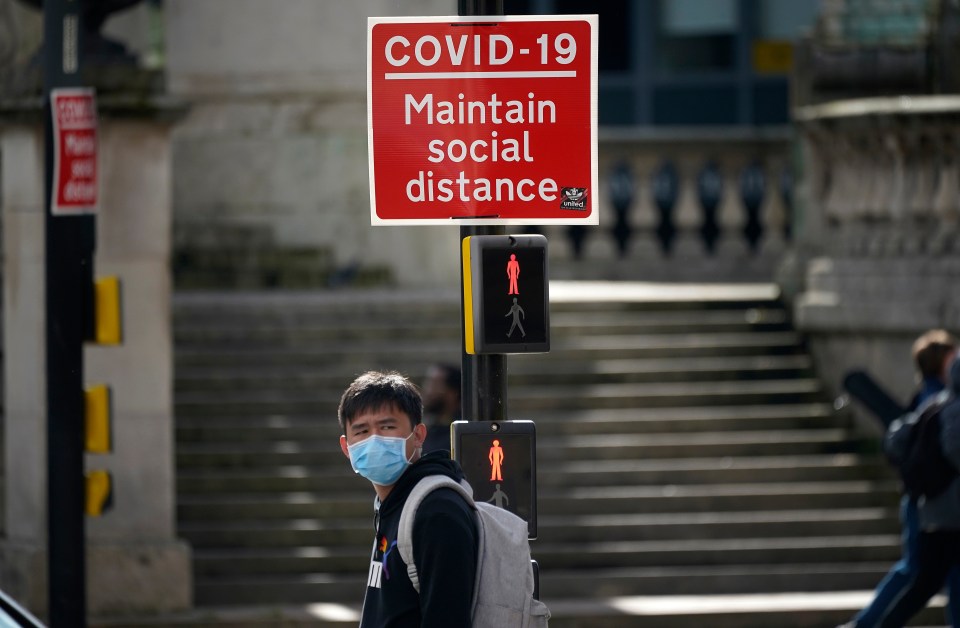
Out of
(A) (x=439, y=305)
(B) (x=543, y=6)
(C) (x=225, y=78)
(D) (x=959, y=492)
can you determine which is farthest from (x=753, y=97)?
(D) (x=959, y=492)

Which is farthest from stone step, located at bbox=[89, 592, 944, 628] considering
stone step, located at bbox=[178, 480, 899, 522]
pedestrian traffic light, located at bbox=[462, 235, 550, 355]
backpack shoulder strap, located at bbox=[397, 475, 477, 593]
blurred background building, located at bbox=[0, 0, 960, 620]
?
backpack shoulder strap, located at bbox=[397, 475, 477, 593]

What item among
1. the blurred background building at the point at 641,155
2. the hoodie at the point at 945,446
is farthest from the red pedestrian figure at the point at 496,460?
the blurred background building at the point at 641,155

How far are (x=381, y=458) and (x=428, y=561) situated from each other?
0.33 m

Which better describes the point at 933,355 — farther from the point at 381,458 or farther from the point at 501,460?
the point at 381,458

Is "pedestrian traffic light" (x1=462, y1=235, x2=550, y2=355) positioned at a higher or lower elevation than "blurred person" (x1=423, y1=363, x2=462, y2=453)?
higher

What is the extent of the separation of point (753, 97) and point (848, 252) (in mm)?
8808

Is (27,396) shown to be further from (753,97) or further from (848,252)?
(753,97)

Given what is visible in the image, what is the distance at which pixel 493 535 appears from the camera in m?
A: 4.66

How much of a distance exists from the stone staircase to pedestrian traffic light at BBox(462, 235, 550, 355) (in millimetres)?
5115

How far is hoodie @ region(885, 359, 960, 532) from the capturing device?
893 centimetres

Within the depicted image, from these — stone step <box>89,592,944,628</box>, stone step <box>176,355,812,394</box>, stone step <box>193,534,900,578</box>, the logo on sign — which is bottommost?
stone step <box>89,592,944,628</box>

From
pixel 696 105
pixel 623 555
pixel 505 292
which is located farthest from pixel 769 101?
pixel 505 292

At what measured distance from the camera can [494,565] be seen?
4637mm

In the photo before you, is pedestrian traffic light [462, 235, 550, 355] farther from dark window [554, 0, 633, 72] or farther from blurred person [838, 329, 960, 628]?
dark window [554, 0, 633, 72]
